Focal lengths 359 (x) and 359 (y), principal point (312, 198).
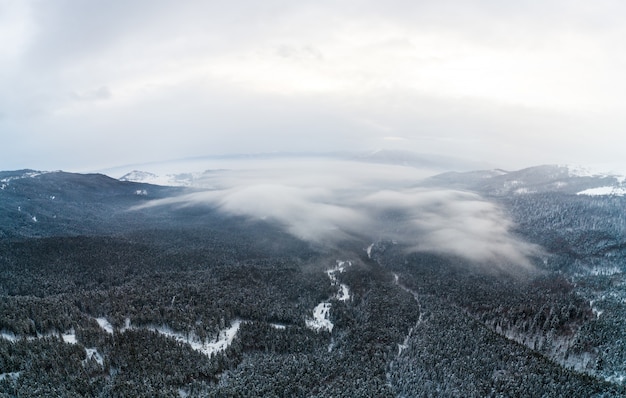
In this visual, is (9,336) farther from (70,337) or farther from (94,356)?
(94,356)

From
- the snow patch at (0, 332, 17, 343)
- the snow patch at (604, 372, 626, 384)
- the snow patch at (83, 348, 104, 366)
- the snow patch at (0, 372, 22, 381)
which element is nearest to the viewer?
the snow patch at (0, 372, 22, 381)

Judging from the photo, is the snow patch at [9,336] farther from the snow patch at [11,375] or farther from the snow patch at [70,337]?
the snow patch at [11,375]

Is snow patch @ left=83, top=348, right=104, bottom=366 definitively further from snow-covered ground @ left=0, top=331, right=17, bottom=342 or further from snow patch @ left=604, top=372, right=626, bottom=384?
snow patch @ left=604, top=372, right=626, bottom=384

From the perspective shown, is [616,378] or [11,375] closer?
[11,375]

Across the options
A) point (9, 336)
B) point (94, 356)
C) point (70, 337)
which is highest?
point (9, 336)

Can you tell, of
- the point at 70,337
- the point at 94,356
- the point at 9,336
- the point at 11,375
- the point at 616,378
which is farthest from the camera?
the point at 70,337

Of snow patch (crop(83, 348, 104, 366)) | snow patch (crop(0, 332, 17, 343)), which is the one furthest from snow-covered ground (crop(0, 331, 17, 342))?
snow patch (crop(83, 348, 104, 366))

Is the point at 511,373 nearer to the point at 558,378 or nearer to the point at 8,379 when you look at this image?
the point at 558,378

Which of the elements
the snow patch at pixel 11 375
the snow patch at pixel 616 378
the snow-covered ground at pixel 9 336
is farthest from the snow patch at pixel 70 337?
the snow patch at pixel 616 378

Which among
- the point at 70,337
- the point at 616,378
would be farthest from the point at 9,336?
the point at 616,378

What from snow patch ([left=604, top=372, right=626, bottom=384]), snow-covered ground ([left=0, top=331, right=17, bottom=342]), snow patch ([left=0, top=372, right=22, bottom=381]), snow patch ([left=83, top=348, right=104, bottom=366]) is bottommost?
snow patch ([left=604, top=372, right=626, bottom=384])

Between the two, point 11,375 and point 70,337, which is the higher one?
point 11,375
